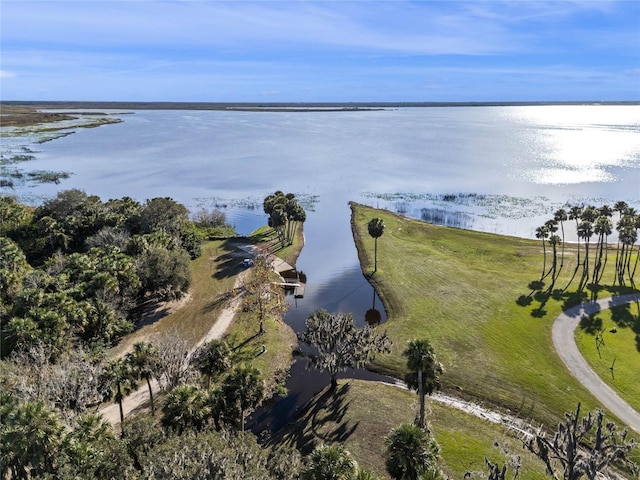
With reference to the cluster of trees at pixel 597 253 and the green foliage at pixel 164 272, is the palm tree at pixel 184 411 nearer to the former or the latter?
the green foliage at pixel 164 272

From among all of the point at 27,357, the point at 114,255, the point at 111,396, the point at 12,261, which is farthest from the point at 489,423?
the point at 12,261

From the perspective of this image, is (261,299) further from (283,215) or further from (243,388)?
(283,215)

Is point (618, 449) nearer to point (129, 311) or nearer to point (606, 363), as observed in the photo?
point (606, 363)

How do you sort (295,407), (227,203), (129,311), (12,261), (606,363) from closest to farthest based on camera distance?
(295,407), (606,363), (12,261), (129,311), (227,203)

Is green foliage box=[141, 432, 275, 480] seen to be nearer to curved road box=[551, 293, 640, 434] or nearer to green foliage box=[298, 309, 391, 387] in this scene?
green foliage box=[298, 309, 391, 387]

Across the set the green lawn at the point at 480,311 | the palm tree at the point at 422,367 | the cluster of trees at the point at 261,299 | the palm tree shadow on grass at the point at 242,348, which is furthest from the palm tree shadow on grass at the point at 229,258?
the palm tree at the point at 422,367

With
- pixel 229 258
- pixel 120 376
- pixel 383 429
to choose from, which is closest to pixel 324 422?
pixel 383 429

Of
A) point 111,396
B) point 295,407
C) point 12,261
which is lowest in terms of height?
point 295,407
